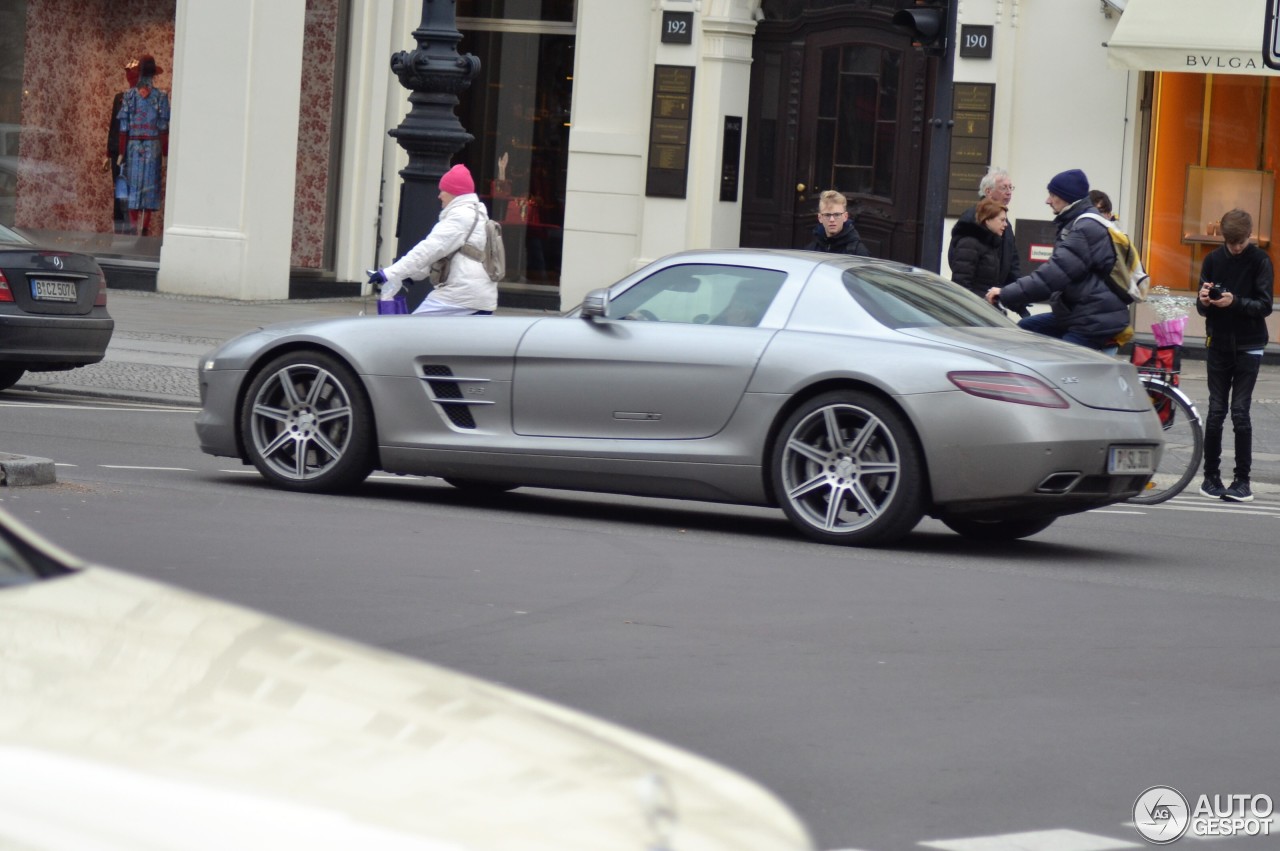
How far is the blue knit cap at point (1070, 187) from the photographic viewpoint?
12.3 metres

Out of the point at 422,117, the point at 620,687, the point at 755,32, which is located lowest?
the point at 620,687

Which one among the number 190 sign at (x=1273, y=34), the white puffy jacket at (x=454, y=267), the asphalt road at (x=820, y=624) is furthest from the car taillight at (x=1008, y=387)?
the white puffy jacket at (x=454, y=267)

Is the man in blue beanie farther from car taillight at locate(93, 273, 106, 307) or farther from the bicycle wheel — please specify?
car taillight at locate(93, 273, 106, 307)

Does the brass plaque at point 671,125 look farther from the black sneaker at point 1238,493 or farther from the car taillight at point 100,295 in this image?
the black sneaker at point 1238,493

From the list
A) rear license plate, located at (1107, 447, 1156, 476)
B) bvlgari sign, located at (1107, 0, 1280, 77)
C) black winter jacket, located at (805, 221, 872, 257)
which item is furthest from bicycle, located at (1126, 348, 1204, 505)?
bvlgari sign, located at (1107, 0, 1280, 77)

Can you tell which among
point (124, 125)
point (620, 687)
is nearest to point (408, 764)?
point (620, 687)

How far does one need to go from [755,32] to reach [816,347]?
579 inches

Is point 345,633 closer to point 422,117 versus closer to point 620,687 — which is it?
point 620,687

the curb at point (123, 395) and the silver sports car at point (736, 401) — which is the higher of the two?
the silver sports car at point (736, 401)

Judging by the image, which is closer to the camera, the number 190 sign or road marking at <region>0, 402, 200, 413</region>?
the number 190 sign

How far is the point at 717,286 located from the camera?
9703mm

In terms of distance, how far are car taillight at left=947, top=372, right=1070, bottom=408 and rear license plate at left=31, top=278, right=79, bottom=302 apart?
7.90 meters

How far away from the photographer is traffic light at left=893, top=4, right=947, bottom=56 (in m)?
13.4

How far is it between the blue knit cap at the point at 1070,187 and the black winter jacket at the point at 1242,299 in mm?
950
